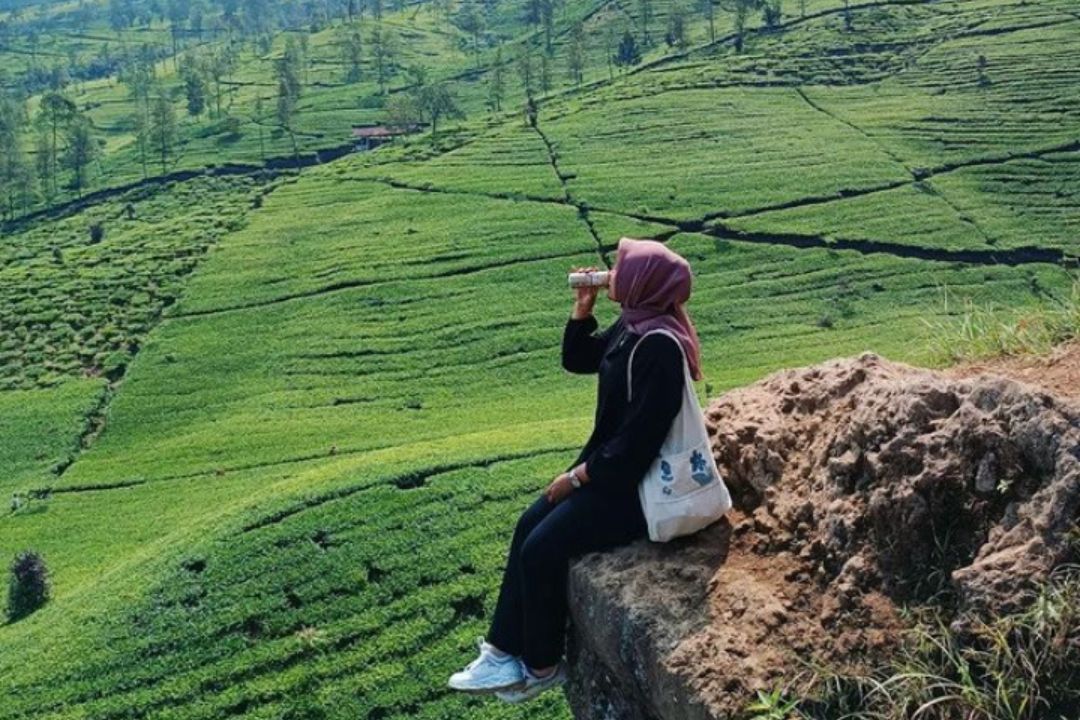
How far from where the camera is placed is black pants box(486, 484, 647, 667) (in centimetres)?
749

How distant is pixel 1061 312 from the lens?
8852 millimetres

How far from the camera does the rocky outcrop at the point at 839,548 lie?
6.01 meters

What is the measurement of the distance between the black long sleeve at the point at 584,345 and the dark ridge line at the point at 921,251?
54830mm

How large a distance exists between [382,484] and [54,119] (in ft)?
345

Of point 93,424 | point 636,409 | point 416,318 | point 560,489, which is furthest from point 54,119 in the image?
point 636,409

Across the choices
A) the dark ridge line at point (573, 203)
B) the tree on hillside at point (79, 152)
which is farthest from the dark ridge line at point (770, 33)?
the tree on hillside at point (79, 152)

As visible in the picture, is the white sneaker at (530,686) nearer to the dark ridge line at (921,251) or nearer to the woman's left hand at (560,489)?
the woman's left hand at (560,489)

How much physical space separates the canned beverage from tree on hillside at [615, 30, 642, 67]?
115 metres

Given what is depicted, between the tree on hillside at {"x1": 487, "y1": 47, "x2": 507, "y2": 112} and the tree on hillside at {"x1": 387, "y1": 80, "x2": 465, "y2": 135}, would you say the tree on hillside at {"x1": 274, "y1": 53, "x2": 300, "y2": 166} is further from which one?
the tree on hillside at {"x1": 487, "y1": 47, "x2": 507, "y2": 112}

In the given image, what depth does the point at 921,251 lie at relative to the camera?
5922cm

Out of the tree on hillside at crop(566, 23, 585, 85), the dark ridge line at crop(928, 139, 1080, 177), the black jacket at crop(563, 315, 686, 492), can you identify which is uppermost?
the tree on hillside at crop(566, 23, 585, 85)

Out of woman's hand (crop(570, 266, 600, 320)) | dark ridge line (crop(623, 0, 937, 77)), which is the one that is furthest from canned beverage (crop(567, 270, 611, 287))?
dark ridge line (crop(623, 0, 937, 77))

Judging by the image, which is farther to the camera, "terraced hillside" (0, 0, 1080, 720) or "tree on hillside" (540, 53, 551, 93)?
"tree on hillside" (540, 53, 551, 93)

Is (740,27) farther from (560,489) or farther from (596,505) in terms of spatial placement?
(596,505)
